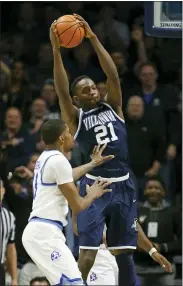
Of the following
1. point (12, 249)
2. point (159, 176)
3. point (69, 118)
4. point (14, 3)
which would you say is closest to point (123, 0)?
point (14, 3)

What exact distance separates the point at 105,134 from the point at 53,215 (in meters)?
1.27

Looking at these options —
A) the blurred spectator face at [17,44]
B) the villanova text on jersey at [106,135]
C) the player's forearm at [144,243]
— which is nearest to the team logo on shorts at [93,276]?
the player's forearm at [144,243]

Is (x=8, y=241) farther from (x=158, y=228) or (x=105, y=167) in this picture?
(x=105, y=167)

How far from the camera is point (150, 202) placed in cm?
1099

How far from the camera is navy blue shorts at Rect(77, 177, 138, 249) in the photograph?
776 cm

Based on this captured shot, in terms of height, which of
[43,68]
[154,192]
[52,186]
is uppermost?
[43,68]

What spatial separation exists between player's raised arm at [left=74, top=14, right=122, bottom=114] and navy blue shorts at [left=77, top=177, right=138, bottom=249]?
0.81 meters

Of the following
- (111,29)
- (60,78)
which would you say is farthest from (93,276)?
(111,29)

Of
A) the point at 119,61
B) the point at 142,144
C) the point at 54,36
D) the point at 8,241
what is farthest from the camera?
the point at 119,61

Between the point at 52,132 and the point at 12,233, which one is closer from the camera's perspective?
the point at 52,132

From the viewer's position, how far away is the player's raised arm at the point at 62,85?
771cm

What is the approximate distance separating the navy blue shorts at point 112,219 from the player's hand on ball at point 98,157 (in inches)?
13.4

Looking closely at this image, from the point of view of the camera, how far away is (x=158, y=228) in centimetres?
1085

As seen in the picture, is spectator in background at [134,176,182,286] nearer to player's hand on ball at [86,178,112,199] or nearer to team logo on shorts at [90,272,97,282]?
team logo on shorts at [90,272,97,282]
